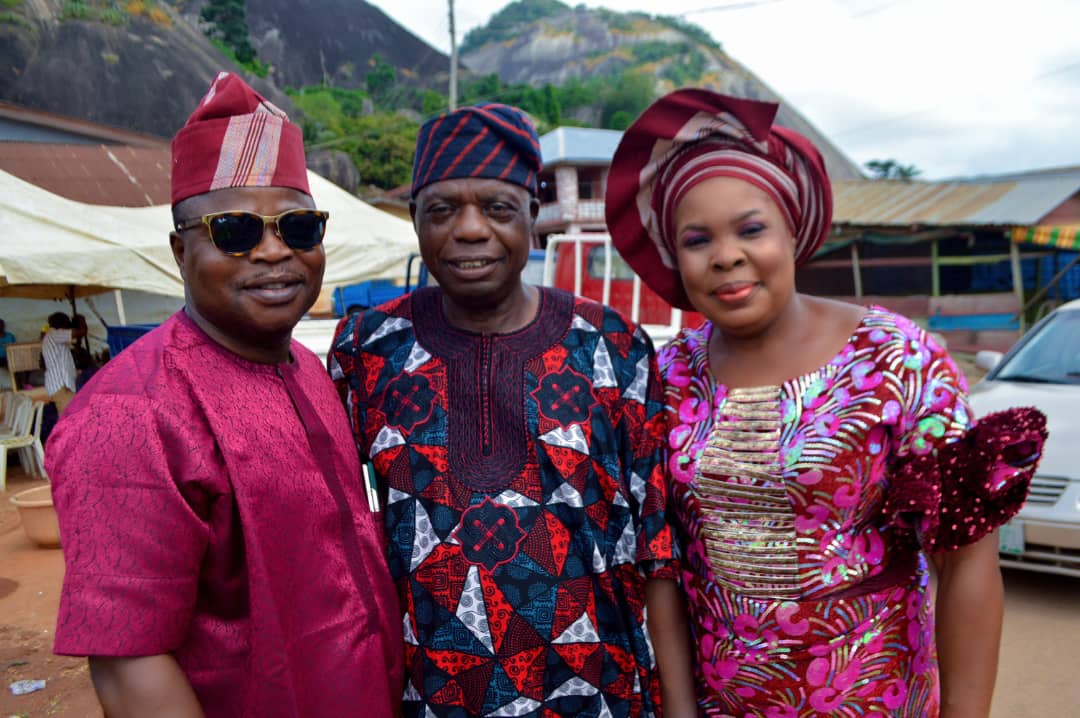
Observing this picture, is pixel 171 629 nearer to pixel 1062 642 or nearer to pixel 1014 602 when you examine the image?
pixel 1062 642

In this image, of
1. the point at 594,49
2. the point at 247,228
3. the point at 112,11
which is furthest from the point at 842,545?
the point at 594,49

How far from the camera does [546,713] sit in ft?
5.40

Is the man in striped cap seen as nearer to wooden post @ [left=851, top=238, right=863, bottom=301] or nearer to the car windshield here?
the car windshield

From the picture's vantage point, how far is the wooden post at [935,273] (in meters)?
15.9

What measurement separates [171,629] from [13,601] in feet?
16.4

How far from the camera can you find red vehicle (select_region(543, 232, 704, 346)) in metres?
6.56

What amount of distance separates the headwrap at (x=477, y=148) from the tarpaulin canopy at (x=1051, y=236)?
47.5ft

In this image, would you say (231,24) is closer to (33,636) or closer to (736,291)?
(33,636)

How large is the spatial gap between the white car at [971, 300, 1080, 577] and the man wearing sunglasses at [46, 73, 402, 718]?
11.1ft

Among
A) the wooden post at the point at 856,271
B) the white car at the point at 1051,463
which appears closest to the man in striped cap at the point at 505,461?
the white car at the point at 1051,463

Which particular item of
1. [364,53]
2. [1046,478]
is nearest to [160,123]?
[1046,478]

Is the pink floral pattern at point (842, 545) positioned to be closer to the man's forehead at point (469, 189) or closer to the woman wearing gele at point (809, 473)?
the woman wearing gele at point (809, 473)

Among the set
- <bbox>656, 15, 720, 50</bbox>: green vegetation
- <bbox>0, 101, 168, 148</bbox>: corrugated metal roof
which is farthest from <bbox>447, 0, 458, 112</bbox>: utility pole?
<bbox>656, 15, 720, 50</bbox>: green vegetation

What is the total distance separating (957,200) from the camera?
15.9 m
